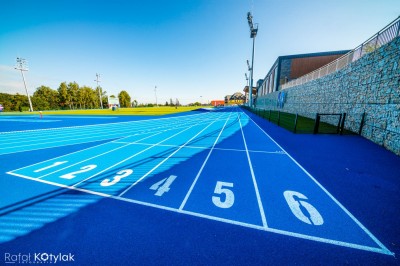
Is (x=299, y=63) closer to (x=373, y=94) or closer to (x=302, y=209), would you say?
(x=373, y=94)

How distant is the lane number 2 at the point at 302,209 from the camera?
298cm

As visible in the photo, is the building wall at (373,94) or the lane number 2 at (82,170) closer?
the lane number 2 at (82,170)

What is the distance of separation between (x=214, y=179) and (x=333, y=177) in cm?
363

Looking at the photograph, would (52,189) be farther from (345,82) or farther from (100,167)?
(345,82)

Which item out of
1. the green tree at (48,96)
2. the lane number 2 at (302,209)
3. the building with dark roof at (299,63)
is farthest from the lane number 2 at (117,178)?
the green tree at (48,96)

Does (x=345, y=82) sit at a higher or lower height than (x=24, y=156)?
higher

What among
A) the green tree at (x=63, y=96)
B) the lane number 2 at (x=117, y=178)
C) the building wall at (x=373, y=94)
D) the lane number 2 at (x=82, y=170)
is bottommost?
the lane number 2 at (x=117, y=178)

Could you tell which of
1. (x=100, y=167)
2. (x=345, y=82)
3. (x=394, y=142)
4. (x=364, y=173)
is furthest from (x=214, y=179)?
(x=345, y=82)

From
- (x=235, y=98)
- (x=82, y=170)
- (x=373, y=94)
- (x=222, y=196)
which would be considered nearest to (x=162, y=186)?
(x=222, y=196)

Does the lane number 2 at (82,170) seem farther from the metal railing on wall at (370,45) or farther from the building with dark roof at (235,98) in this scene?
the building with dark roof at (235,98)

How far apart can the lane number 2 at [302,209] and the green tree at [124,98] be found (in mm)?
112444

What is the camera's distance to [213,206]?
342 cm

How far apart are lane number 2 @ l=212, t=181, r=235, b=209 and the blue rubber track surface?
2cm

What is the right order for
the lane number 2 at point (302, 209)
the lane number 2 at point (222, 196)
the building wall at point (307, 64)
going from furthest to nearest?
the building wall at point (307, 64)
the lane number 2 at point (222, 196)
the lane number 2 at point (302, 209)
